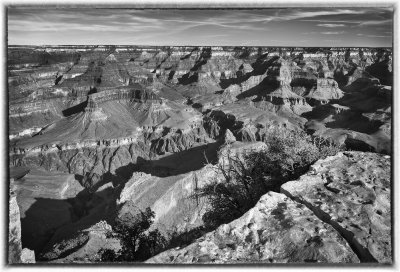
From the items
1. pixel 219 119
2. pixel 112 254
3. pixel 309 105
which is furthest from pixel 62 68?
pixel 112 254

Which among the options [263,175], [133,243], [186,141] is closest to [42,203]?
[133,243]

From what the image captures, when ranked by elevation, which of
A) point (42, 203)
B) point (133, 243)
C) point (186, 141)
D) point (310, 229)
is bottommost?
point (186, 141)

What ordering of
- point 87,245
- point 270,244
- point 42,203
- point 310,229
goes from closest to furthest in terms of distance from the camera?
1. point 270,244
2. point 310,229
3. point 87,245
4. point 42,203

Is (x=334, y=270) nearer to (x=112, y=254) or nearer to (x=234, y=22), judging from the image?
(x=234, y=22)

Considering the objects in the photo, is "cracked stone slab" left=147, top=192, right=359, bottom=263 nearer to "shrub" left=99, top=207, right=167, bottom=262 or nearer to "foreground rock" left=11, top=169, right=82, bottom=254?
"shrub" left=99, top=207, right=167, bottom=262

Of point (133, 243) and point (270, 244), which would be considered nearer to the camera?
point (270, 244)

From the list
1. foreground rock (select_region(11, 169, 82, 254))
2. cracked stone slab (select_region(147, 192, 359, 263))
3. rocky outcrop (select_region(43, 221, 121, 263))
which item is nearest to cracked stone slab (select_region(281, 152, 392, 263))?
cracked stone slab (select_region(147, 192, 359, 263))

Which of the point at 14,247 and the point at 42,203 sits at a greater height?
the point at 14,247

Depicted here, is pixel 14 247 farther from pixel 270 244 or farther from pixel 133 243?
pixel 270 244
